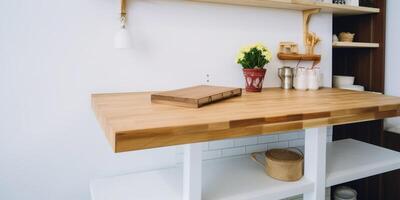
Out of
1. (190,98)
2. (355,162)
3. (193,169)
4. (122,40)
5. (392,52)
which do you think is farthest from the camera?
(392,52)

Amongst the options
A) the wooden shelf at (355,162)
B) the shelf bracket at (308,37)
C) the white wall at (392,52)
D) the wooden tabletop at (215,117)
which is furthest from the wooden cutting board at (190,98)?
the white wall at (392,52)

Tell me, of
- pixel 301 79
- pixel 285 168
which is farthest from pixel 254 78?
pixel 285 168

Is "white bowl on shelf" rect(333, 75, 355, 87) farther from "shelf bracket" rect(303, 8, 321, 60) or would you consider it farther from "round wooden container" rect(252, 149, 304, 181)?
"round wooden container" rect(252, 149, 304, 181)

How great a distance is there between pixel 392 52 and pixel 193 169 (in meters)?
1.98

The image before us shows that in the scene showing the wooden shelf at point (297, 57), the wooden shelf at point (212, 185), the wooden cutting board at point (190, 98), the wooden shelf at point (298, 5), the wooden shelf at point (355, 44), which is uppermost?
the wooden shelf at point (298, 5)

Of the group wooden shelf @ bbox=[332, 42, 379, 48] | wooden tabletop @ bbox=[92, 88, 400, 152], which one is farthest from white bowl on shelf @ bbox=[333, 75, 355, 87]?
wooden tabletop @ bbox=[92, 88, 400, 152]

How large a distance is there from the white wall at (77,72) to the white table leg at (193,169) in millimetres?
608

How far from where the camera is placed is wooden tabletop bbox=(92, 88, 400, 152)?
807 mm

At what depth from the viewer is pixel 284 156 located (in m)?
1.44

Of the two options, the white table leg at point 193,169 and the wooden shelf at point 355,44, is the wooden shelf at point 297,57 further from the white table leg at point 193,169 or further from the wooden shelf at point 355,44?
the white table leg at point 193,169

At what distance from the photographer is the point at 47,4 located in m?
1.33

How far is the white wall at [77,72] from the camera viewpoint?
51.6 inches

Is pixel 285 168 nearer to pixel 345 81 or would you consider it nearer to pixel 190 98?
pixel 190 98

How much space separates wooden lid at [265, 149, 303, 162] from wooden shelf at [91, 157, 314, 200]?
88mm
